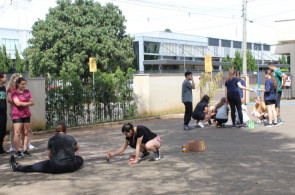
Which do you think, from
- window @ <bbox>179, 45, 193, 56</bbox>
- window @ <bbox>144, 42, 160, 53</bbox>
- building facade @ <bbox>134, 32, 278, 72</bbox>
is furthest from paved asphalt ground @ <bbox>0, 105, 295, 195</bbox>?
window @ <bbox>179, 45, 193, 56</bbox>

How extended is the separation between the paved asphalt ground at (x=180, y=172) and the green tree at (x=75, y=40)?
99.7 ft

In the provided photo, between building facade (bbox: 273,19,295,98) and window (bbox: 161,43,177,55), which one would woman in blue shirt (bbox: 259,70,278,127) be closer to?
building facade (bbox: 273,19,295,98)

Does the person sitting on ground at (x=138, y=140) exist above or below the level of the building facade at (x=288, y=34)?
below

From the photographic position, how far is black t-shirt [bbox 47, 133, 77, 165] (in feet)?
21.4

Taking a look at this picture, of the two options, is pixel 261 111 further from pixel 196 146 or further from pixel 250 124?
pixel 196 146

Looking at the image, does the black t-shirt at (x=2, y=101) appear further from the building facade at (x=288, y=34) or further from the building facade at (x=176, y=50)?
the building facade at (x=176, y=50)

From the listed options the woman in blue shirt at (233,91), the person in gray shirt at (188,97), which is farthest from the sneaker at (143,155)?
the woman in blue shirt at (233,91)

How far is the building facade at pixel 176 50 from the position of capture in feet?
209

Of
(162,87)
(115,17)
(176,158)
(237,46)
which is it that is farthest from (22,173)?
(237,46)

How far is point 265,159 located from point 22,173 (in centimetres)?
464

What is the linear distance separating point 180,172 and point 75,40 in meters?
34.4

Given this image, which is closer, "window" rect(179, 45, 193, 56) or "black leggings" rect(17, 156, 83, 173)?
"black leggings" rect(17, 156, 83, 173)

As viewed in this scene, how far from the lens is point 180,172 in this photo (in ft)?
21.5

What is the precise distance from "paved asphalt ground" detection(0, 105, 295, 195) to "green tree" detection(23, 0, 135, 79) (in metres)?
30.4
